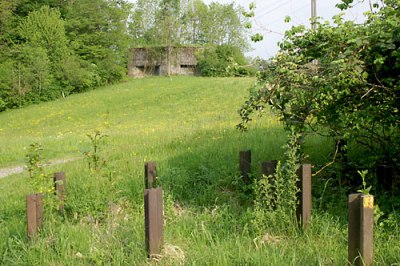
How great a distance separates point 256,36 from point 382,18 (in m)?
1.34

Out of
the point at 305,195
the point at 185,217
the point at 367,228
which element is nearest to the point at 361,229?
the point at 367,228

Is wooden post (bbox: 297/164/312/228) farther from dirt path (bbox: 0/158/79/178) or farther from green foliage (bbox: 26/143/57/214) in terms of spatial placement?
dirt path (bbox: 0/158/79/178)

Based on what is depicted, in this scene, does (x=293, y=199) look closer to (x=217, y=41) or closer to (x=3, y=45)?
(x=3, y=45)

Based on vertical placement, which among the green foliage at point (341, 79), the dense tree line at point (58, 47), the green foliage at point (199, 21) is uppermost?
the green foliage at point (199, 21)

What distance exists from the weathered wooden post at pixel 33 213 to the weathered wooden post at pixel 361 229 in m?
3.26

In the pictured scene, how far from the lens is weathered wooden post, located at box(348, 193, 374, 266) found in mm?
3125

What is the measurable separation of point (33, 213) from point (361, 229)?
3.38 meters

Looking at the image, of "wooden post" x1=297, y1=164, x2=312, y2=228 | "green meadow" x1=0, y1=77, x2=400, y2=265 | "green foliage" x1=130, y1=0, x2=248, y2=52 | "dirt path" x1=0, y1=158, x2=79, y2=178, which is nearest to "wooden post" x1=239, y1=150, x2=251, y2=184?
"green meadow" x1=0, y1=77, x2=400, y2=265

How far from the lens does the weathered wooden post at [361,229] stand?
10.3ft

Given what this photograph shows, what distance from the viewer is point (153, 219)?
156 inches

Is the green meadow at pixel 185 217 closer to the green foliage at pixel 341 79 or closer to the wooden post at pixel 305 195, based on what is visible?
the wooden post at pixel 305 195

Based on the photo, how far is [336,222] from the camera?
14.6 feet

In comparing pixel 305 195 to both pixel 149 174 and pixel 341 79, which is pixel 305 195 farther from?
pixel 149 174

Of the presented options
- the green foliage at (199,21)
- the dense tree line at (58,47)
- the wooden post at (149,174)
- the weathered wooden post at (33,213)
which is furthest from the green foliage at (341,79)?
the green foliage at (199,21)
